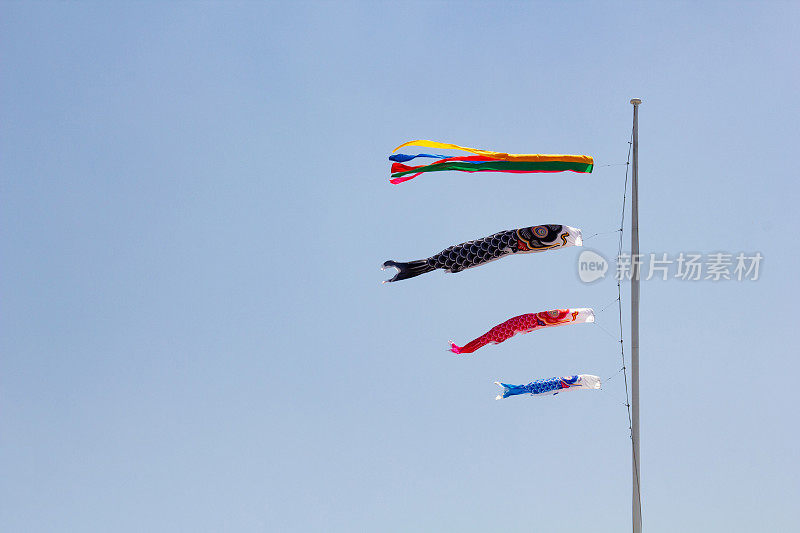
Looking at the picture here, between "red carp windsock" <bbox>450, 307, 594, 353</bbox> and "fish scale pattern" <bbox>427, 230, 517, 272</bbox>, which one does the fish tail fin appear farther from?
"red carp windsock" <bbox>450, 307, 594, 353</bbox>

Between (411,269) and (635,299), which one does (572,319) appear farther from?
(411,269)

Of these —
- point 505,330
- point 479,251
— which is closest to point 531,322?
point 505,330

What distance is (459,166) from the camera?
3244 centimetres

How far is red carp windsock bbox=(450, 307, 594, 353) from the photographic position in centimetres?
3152

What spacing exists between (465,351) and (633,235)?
5.95 metres

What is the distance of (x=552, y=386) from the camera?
105 ft

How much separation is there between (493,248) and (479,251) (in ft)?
→ 1.32

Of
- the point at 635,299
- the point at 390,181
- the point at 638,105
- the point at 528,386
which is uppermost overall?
the point at 638,105

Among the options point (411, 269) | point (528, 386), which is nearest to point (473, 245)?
point (411, 269)

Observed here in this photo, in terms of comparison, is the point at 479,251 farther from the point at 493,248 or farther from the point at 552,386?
the point at 552,386

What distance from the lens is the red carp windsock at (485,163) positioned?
3152cm

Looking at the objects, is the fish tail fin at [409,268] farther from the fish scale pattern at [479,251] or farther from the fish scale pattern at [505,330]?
the fish scale pattern at [505,330]

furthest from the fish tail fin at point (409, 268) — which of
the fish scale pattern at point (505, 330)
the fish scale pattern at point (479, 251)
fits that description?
the fish scale pattern at point (505, 330)

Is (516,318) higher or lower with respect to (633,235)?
lower
